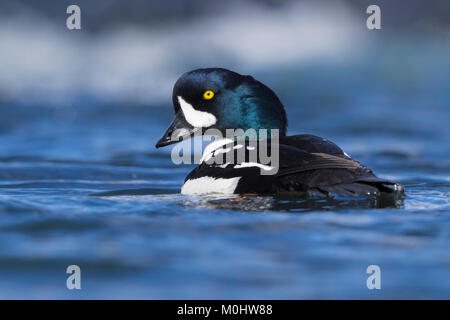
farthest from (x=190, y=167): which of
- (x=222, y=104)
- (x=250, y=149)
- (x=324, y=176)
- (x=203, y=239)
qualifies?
(x=203, y=239)

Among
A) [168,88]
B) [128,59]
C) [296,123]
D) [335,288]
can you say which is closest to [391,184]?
[335,288]

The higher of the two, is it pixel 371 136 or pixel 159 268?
pixel 371 136

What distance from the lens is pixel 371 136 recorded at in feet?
43.7

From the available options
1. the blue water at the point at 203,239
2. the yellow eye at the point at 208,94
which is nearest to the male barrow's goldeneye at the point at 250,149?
the yellow eye at the point at 208,94

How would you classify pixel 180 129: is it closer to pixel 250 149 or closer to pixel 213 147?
pixel 213 147

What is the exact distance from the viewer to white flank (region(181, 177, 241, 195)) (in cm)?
655

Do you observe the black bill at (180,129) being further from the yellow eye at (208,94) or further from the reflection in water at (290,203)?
the reflection in water at (290,203)

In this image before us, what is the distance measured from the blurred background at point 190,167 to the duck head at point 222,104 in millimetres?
812

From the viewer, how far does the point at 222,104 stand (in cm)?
758

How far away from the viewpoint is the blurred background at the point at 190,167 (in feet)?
15.8

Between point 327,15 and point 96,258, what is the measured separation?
15722mm

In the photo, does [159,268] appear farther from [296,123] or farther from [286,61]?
[286,61]

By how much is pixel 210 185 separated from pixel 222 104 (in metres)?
1.14

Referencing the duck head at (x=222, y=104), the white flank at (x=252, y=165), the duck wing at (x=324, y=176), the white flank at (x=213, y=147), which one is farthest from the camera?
the duck head at (x=222, y=104)
